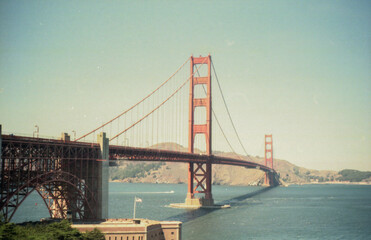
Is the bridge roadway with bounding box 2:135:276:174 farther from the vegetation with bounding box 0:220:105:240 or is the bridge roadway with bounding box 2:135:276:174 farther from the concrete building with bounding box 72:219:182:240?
the concrete building with bounding box 72:219:182:240

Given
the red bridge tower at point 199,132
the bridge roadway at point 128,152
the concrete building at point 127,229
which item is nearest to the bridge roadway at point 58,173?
the bridge roadway at point 128,152

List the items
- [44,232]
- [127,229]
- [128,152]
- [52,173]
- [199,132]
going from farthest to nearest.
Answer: [199,132] < [128,152] < [52,173] < [127,229] < [44,232]

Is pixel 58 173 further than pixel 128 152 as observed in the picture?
No

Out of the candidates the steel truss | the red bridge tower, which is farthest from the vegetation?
the red bridge tower

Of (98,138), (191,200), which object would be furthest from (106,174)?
(191,200)

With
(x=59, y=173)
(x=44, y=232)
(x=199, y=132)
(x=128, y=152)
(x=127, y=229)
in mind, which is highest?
(x=199, y=132)

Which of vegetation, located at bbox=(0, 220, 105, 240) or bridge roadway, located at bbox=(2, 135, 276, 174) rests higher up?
bridge roadway, located at bbox=(2, 135, 276, 174)

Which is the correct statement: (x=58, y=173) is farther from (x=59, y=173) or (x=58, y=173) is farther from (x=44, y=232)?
(x=44, y=232)

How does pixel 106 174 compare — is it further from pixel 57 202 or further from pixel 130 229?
pixel 130 229

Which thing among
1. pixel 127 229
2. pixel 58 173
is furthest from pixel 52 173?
pixel 127 229
